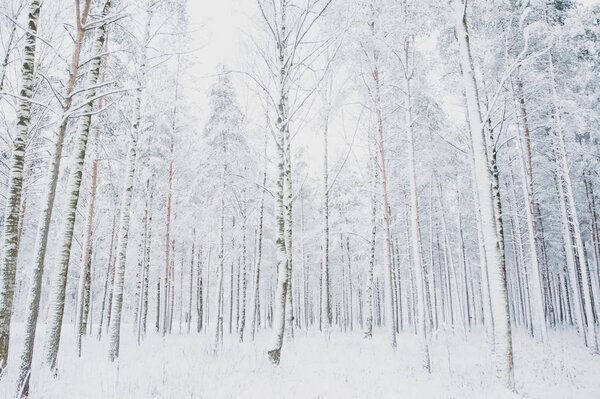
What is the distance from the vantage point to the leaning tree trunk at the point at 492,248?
20.0 ft

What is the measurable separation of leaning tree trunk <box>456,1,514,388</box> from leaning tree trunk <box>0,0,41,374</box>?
8.24 m

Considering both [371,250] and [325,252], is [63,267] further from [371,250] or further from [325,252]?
[371,250]

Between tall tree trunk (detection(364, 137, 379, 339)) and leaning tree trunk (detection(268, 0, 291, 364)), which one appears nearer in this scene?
leaning tree trunk (detection(268, 0, 291, 364))

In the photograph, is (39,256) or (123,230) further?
(123,230)

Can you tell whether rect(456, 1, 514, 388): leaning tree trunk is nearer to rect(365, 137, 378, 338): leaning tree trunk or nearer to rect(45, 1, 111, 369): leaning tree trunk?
rect(365, 137, 378, 338): leaning tree trunk

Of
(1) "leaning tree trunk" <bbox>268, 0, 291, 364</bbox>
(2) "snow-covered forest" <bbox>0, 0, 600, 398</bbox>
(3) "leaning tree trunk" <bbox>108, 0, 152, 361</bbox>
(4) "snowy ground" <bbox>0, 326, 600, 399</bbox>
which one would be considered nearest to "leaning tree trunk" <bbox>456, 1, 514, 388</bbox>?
(2) "snow-covered forest" <bbox>0, 0, 600, 398</bbox>

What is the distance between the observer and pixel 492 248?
21.1 ft

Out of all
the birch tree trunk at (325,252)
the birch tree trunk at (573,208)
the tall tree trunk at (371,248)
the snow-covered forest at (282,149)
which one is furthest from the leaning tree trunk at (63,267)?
the birch tree trunk at (573,208)

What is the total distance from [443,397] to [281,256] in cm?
399

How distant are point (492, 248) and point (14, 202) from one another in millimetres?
8779

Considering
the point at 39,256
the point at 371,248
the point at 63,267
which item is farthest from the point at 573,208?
the point at 39,256

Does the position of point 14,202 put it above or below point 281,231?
above

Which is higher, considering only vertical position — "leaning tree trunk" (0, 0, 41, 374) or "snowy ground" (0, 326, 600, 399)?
"leaning tree trunk" (0, 0, 41, 374)

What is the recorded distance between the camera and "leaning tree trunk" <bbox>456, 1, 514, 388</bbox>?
6105 millimetres
